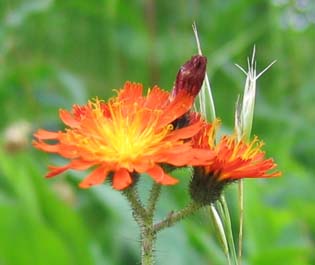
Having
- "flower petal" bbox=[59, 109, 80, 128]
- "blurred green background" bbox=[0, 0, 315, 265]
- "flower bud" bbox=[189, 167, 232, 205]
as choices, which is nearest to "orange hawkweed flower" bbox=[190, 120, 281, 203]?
"flower bud" bbox=[189, 167, 232, 205]

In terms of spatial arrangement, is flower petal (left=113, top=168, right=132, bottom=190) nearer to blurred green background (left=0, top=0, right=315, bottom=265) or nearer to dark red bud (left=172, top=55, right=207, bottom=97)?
dark red bud (left=172, top=55, right=207, bottom=97)

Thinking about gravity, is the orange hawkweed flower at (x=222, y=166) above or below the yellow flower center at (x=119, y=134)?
below

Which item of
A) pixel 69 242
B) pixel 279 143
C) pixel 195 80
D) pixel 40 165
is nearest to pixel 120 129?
pixel 195 80

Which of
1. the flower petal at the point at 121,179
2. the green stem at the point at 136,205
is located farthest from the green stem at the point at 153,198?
the flower petal at the point at 121,179

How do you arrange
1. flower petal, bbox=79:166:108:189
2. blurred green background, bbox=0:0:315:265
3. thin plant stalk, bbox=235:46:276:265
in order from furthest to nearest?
1. blurred green background, bbox=0:0:315:265
2. thin plant stalk, bbox=235:46:276:265
3. flower petal, bbox=79:166:108:189

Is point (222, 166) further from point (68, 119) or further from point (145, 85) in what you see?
point (145, 85)

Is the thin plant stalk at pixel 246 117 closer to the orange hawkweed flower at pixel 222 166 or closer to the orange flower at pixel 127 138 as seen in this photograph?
the orange hawkweed flower at pixel 222 166
